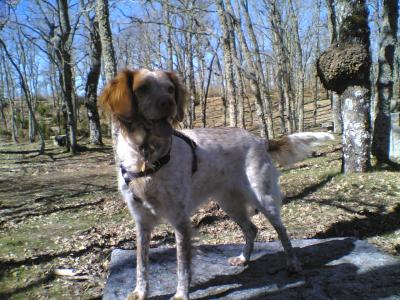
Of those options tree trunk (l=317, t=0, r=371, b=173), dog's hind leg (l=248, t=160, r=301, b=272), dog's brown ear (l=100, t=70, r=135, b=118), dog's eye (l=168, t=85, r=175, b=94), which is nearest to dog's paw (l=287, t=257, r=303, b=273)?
dog's hind leg (l=248, t=160, r=301, b=272)

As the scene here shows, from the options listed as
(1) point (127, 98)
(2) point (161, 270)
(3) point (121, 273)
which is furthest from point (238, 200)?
(1) point (127, 98)

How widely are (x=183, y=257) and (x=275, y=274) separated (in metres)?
1.22

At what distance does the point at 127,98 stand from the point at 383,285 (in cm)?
281

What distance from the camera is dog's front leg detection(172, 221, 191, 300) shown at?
3615 millimetres

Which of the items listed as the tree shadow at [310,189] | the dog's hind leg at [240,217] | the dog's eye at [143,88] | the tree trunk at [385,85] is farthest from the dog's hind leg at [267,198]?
the tree trunk at [385,85]

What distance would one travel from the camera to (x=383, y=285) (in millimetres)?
3859

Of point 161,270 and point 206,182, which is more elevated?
point 206,182

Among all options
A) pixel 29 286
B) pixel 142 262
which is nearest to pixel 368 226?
pixel 142 262

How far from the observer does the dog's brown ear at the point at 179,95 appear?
3.52m

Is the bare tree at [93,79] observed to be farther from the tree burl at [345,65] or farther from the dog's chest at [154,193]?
the dog's chest at [154,193]

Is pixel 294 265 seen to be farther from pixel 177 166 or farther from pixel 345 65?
pixel 345 65

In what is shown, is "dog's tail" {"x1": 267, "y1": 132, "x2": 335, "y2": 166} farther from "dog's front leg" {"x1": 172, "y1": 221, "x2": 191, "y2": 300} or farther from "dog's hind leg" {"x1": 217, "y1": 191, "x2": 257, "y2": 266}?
"dog's front leg" {"x1": 172, "y1": 221, "x2": 191, "y2": 300}

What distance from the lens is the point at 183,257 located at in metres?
3.62

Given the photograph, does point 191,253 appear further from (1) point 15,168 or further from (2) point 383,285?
(1) point 15,168
